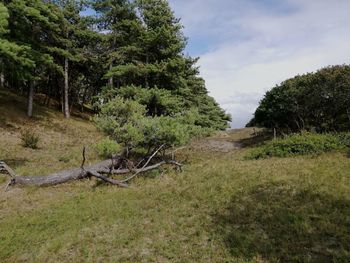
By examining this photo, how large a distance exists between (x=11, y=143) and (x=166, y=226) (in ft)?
55.9

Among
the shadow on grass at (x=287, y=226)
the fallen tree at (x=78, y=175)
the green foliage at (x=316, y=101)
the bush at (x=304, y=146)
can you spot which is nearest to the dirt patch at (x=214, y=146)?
the green foliage at (x=316, y=101)

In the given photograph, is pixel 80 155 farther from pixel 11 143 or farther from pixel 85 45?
pixel 85 45

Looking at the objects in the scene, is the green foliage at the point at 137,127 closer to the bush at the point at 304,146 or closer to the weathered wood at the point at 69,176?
the weathered wood at the point at 69,176

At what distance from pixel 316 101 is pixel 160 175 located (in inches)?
553

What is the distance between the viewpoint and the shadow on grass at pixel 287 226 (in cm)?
798

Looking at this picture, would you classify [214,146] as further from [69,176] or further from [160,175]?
[69,176]

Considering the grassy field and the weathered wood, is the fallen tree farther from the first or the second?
the grassy field

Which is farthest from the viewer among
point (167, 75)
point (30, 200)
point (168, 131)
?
point (167, 75)

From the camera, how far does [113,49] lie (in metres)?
35.7

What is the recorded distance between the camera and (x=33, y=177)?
15.3 meters

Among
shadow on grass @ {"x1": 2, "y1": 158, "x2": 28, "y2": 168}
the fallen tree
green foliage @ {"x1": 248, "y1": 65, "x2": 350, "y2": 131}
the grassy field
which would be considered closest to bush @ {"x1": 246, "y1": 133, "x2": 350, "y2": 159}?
the grassy field

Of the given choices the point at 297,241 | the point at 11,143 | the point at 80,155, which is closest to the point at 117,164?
the point at 80,155

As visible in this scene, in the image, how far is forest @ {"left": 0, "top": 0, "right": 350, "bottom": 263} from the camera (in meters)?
8.93

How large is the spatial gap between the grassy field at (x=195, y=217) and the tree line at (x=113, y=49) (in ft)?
20.4
